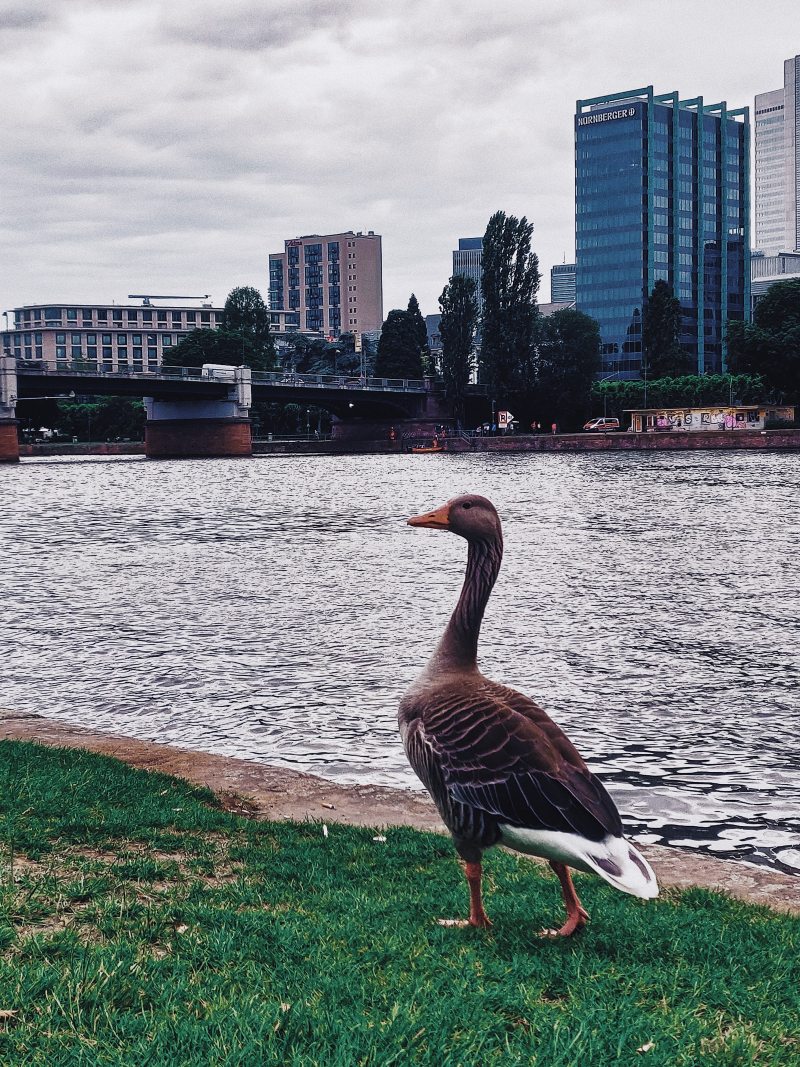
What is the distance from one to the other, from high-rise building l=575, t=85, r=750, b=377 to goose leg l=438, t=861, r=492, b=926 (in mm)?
192428

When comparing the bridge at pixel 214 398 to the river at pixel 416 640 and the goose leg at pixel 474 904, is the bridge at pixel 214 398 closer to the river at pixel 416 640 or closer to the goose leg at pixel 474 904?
the river at pixel 416 640

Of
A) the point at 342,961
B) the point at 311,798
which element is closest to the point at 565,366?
the point at 311,798

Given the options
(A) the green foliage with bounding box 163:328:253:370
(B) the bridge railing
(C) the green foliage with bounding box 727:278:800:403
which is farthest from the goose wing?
(A) the green foliage with bounding box 163:328:253:370

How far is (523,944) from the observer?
529 cm

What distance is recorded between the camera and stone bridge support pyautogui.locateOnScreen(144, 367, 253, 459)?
12031 centimetres

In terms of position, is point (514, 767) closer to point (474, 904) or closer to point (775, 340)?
point (474, 904)

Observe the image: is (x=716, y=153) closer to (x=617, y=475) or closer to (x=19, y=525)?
(x=617, y=475)

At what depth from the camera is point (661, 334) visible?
12494 cm

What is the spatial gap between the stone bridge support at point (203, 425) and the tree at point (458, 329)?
2309 cm

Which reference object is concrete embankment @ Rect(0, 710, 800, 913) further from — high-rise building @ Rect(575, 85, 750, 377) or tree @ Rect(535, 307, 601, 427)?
high-rise building @ Rect(575, 85, 750, 377)

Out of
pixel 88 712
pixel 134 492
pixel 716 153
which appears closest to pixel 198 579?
pixel 88 712

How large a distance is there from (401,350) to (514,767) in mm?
139322

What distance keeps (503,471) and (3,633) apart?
2509 inches

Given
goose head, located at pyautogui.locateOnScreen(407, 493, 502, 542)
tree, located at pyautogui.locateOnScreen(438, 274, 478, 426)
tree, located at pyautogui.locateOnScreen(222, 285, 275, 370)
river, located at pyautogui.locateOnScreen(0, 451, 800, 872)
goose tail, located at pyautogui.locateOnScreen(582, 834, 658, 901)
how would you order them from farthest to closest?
tree, located at pyautogui.locateOnScreen(222, 285, 275, 370)
tree, located at pyautogui.locateOnScreen(438, 274, 478, 426)
river, located at pyautogui.locateOnScreen(0, 451, 800, 872)
goose head, located at pyautogui.locateOnScreen(407, 493, 502, 542)
goose tail, located at pyautogui.locateOnScreen(582, 834, 658, 901)
